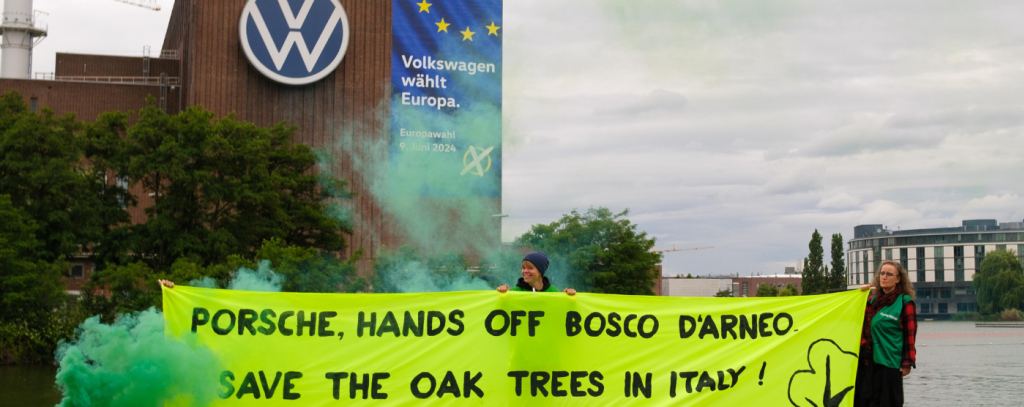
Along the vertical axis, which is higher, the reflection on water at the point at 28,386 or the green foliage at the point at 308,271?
the green foliage at the point at 308,271

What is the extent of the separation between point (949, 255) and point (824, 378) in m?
183

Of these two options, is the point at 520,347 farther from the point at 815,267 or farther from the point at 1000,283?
the point at 1000,283

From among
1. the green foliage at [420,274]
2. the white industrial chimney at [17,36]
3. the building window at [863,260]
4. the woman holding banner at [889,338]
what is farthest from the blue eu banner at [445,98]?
the building window at [863,260]

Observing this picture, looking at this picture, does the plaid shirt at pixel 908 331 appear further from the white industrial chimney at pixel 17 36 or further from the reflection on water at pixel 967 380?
the white industrial chimney at pixel 17 36

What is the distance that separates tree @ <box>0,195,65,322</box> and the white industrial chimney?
53594 mm

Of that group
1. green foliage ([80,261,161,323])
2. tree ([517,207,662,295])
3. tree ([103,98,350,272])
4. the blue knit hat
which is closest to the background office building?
tree ([517,207,662,295])

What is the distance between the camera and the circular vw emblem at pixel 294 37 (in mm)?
57594

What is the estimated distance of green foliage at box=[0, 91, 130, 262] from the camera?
137ft

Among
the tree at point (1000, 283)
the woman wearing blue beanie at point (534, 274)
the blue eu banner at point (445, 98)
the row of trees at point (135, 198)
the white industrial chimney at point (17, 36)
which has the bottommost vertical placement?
the tree at point (1000, 283)

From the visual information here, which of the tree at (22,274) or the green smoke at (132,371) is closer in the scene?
the green smoke at (132,371)

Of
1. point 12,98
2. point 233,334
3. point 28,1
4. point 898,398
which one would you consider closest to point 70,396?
point 233,334

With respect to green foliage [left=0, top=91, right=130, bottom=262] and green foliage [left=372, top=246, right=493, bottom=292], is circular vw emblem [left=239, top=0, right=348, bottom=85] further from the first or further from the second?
green foliage [left=372, top=246, right=493, bottom=292]

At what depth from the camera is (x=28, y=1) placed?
8794cm

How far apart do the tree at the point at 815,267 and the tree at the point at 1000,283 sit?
28478mm
